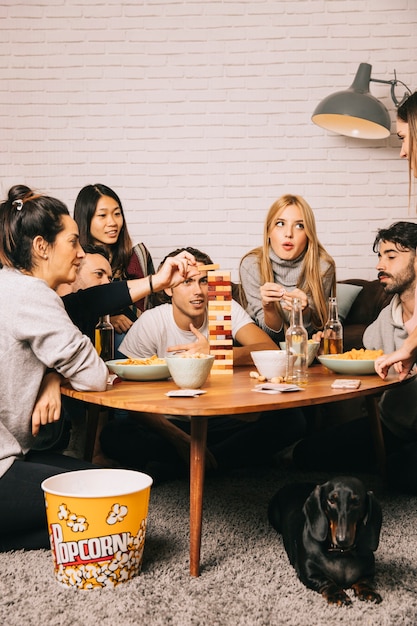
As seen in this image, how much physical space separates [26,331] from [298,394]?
0.77m

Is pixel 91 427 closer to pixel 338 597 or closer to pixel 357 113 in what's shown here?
pixel 338 597

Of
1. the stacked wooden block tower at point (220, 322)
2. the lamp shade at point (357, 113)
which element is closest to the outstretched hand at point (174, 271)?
the stacked wooden block tower at point (220, 322)

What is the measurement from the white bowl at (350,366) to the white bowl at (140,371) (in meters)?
0.55

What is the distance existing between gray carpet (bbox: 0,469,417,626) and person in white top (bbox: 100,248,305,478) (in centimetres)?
46

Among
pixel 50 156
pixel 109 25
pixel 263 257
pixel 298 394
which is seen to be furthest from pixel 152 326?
pixel 109 25

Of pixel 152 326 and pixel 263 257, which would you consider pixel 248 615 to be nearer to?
pixel 152 326

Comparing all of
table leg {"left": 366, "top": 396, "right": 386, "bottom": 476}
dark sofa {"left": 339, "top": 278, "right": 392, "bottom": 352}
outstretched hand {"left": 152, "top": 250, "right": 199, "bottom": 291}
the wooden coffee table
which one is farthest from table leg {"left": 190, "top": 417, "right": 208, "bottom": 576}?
dark sofa {"left": 339, "top": 278, "right": 392, "bottom": 352}

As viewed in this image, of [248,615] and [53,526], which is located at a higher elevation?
[53,526]

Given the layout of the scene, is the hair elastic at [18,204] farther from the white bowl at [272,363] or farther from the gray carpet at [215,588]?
the gray carpet at [215,588]

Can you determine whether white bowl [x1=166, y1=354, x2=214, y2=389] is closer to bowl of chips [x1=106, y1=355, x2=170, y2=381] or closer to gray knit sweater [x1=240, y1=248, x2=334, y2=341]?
bowl of chips [x1=106, y1=355, x2=170, y2=381]

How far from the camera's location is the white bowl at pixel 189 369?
1984mm

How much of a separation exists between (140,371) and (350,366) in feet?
→ 2.26

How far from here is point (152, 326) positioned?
2.92m

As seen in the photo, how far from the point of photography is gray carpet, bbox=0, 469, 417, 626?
166 cm
